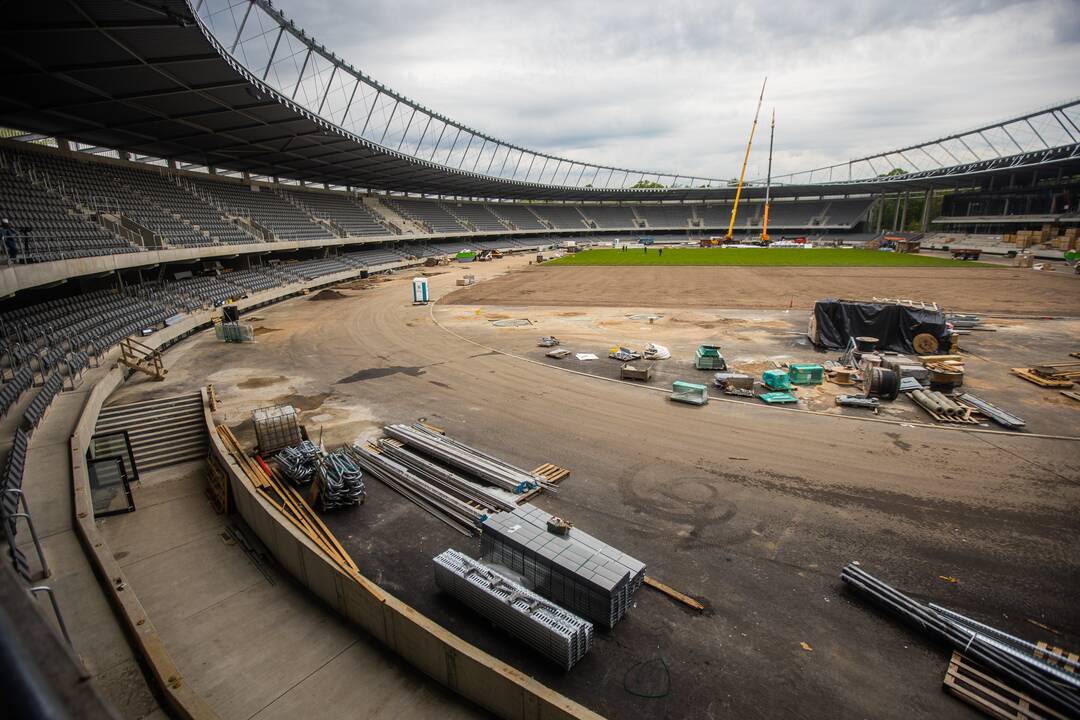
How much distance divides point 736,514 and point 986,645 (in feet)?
13.8

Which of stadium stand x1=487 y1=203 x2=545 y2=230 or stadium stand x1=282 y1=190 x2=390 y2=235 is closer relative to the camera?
stadium stand x1=282 y1=190 x2=390 y2=235

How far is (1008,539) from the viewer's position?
995 cm

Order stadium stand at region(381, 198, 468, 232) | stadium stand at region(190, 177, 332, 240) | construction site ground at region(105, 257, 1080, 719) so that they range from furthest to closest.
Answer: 1. stadium stand at region(381, 198, 468, 232)
2. stadium stand at region(190, 177, 332, 240)
3. construction site ground at region(105, 257, 1080, 719)

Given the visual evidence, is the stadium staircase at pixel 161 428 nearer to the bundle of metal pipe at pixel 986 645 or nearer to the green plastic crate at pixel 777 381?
the bundle of metal pipe at pixel 986 645

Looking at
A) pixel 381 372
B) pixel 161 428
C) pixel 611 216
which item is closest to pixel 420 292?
pixel 381 372

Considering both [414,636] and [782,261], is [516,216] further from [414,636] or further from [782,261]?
[414,636]

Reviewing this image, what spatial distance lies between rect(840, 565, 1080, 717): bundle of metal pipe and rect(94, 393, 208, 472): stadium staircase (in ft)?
54.0

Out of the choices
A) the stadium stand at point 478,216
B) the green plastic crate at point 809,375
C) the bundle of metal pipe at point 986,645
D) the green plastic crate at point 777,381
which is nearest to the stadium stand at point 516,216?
the stadium stand at point 478,216

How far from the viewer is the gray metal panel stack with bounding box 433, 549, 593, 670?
7234 millimetres

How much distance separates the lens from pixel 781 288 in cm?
4153

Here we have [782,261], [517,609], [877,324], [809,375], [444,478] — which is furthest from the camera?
[782,261]

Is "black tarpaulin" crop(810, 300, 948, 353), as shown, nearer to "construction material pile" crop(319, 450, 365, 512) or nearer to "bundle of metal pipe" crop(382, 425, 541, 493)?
"bundle of metal pipe" crop(382, 425, 541, 493)

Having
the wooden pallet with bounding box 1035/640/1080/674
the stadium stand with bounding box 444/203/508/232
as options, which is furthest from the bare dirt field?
the stadium stand with bounding box 444/203/508/232

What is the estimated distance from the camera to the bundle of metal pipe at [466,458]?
469 inches
